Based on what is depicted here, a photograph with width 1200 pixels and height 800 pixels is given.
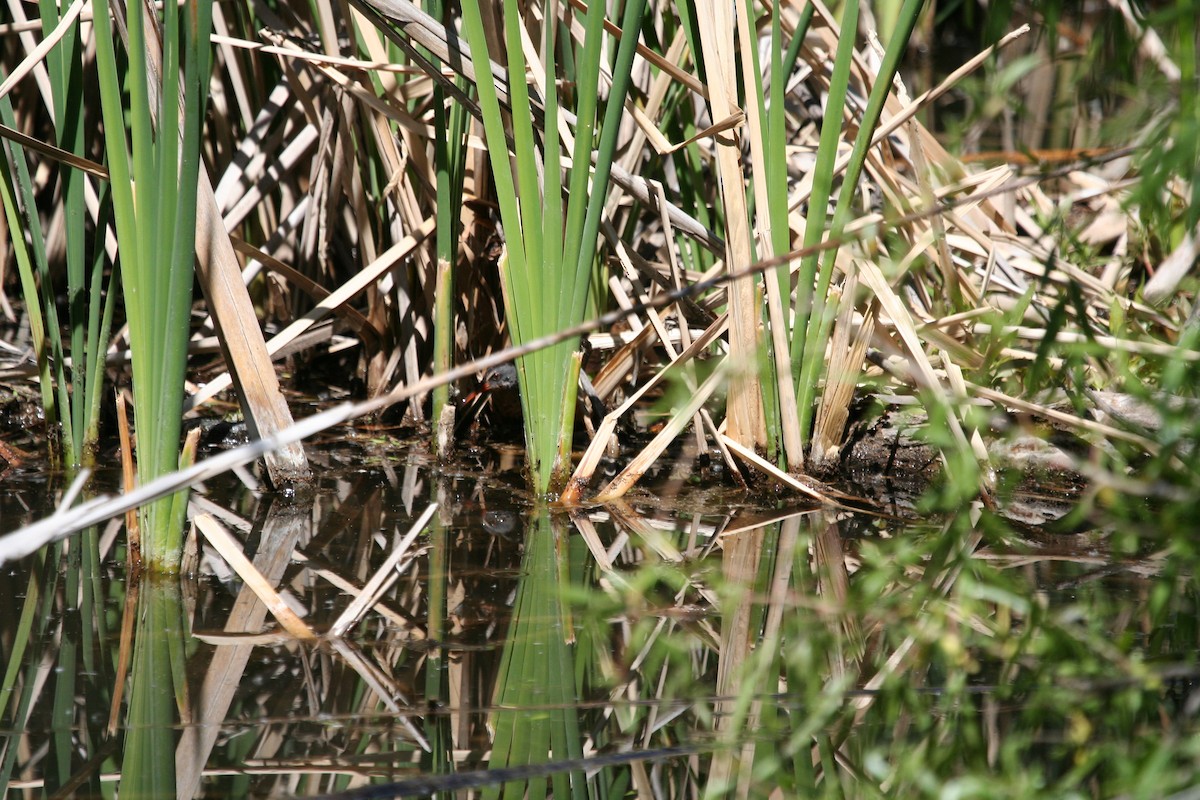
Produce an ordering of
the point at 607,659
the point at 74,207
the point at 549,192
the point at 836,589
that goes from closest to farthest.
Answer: the point at 607,659
the point at 836,589
the point at 549,192
the point at 74,207

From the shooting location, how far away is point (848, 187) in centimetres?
226

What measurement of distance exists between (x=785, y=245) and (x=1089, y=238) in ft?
6.25

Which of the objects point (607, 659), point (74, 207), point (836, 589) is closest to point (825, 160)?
point (836, 589)

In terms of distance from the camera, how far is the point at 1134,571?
79.9 inches

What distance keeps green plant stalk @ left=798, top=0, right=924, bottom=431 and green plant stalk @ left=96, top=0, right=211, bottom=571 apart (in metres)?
1.11

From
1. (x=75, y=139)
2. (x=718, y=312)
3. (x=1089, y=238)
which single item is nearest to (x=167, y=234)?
(x=75, y=139)

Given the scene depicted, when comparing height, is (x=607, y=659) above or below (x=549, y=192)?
below

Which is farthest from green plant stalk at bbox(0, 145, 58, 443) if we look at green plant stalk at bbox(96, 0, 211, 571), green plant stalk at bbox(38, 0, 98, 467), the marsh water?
green plant stalk at bbox(96, 0, 211, 571)

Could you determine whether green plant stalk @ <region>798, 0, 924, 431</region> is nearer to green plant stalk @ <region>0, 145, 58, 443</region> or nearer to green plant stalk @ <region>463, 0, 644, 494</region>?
green plant stalk @ <region>463, 0, 644, 494</region>

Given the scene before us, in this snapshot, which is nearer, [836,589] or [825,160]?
[836,589]

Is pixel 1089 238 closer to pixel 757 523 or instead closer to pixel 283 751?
pixel 757 523

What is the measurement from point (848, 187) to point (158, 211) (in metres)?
1.29

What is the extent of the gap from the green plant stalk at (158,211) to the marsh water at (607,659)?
0.32 metres

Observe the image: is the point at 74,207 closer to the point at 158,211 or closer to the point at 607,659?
the point at 158,211
